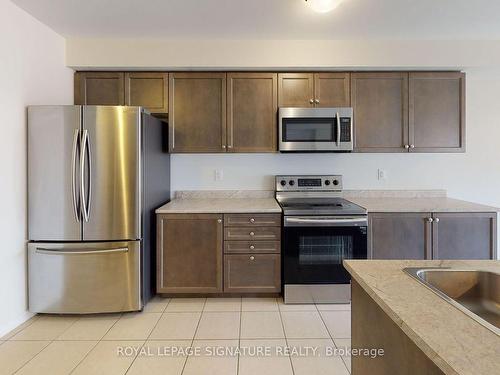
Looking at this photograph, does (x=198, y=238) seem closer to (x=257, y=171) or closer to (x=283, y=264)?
(x=283, y=264)

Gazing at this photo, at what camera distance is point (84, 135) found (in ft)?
7.80

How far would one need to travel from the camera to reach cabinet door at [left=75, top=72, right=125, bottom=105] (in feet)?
9.75

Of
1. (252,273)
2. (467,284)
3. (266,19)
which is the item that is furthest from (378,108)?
(467,284)

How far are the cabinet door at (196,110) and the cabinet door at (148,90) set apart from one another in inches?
2.7

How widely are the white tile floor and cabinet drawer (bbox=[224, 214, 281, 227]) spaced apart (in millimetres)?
702

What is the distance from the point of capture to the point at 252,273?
2730 millimetres

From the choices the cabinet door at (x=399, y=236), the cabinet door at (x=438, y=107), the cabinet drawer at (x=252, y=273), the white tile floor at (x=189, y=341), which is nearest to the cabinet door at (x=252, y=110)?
the cabinet drawer at (x=252, y=273)

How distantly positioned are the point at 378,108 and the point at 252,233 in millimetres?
1736

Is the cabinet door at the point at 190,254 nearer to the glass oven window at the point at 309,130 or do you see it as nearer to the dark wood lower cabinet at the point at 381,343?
the glass oven window at the point at 309,130

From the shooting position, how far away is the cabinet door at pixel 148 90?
2.97 m

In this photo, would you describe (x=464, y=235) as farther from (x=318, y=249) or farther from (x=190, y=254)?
(x=190, y=254)

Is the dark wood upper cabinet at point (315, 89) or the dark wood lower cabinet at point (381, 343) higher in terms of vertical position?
the dark wood upper cabinet at point (315, 89)

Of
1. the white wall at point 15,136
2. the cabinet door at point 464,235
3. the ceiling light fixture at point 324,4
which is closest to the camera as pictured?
the ceiling light fixture at point 324,4

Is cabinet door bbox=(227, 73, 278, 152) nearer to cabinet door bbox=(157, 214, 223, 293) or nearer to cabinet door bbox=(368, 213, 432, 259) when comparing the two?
cabinet door bbox=(157, 214, 223, 293)
